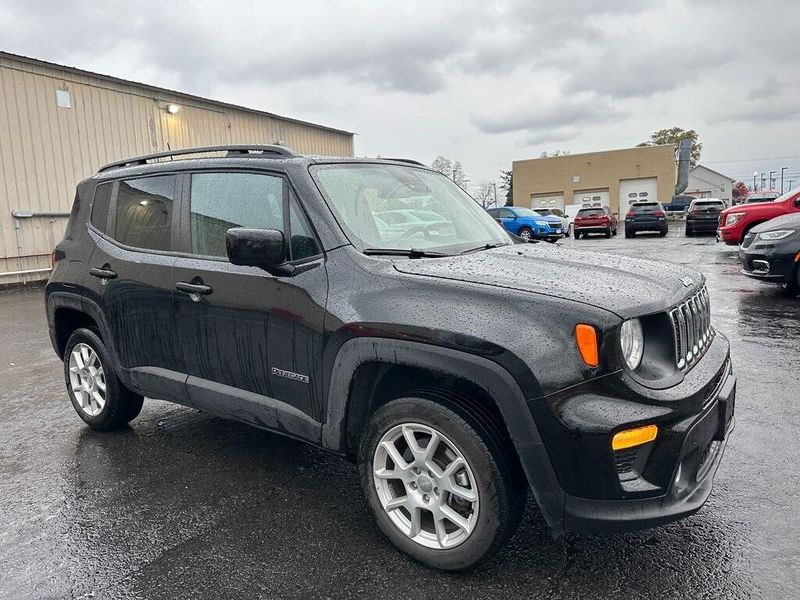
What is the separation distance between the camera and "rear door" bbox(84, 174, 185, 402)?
145 inches

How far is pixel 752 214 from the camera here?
13141mm

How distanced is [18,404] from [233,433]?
2319 millimetres

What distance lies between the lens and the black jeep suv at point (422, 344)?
2.27 metres

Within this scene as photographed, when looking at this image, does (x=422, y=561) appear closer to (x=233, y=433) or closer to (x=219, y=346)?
(x=219, y=346)

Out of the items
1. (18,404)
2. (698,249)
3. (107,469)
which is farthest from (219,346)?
(698,249)

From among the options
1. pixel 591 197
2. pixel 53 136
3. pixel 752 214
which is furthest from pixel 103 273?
pixel 591 197

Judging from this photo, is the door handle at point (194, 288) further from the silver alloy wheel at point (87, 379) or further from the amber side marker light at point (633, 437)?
the amber side marker light at point (633, 437)

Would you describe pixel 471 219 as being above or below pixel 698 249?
above

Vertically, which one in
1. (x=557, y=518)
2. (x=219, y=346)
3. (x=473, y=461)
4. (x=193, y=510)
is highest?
(x=219, y=346)

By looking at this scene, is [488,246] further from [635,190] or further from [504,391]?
[635,190]

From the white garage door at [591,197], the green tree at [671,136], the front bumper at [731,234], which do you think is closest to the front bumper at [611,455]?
the front bumper at [731,234]

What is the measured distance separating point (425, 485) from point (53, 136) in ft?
50.7

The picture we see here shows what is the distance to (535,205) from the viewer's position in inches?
2116

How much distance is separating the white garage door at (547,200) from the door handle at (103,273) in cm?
5126
